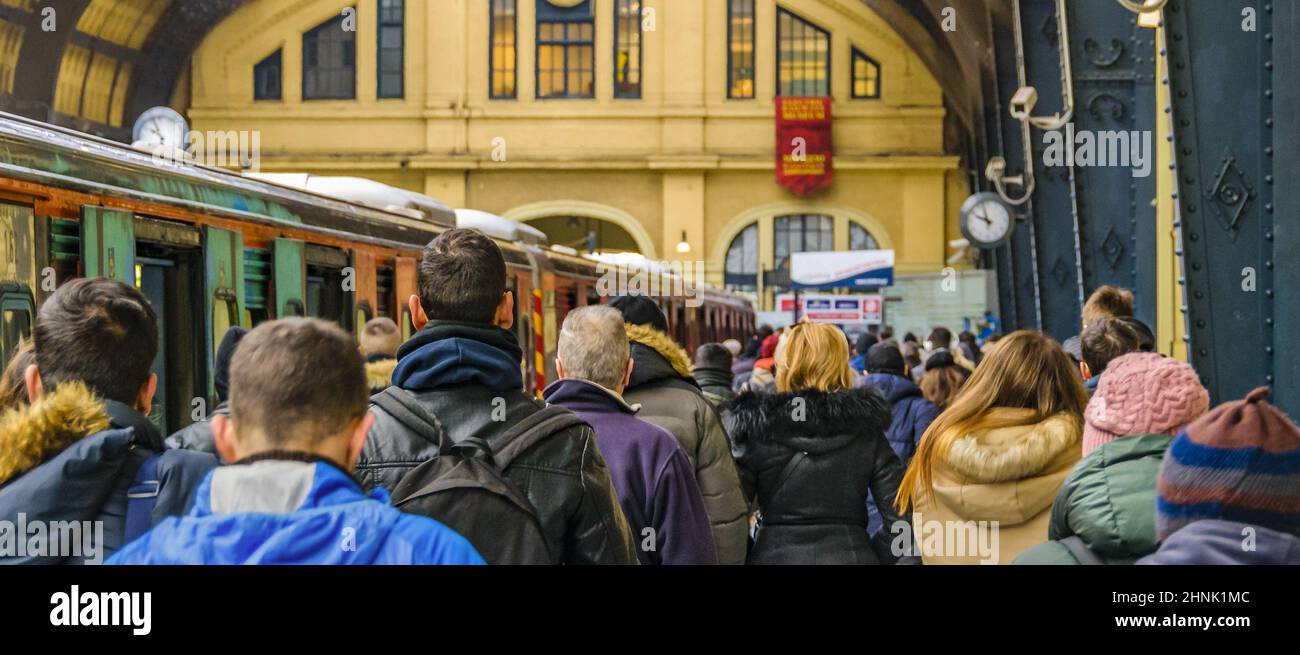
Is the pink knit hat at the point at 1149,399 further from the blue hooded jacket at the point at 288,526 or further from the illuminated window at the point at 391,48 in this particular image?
the illuminated window at the point at 391,48

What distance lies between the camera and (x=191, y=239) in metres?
7.55

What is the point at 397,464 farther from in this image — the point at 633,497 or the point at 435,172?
the point at 435,172

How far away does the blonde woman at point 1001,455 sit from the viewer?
4.37 meters

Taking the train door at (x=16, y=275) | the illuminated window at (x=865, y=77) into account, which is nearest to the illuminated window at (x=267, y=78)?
the illuminated window at (x=865, y=77)

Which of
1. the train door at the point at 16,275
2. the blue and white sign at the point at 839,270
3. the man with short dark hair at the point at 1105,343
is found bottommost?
the man with short dark hair at the point at 1105,343

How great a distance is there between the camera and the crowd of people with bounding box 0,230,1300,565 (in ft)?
7.90

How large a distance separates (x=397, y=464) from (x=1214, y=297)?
21.1ft

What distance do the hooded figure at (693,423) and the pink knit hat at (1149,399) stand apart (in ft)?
5.61

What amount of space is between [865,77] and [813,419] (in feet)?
117

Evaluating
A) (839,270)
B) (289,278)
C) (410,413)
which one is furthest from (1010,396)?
(839,270)

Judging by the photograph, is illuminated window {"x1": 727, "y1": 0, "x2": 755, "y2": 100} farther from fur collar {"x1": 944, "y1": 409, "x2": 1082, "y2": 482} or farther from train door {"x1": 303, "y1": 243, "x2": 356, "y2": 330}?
fur collar {"x1": 944, "y1": 409, "x2": 1082, "y2": 482}

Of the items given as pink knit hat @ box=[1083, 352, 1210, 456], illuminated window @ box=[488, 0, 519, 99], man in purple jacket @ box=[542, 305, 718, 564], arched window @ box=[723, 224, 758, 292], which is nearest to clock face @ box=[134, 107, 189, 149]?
illuminated window @ box=[488, 0, 519, 99]

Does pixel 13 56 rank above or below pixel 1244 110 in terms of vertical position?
above
